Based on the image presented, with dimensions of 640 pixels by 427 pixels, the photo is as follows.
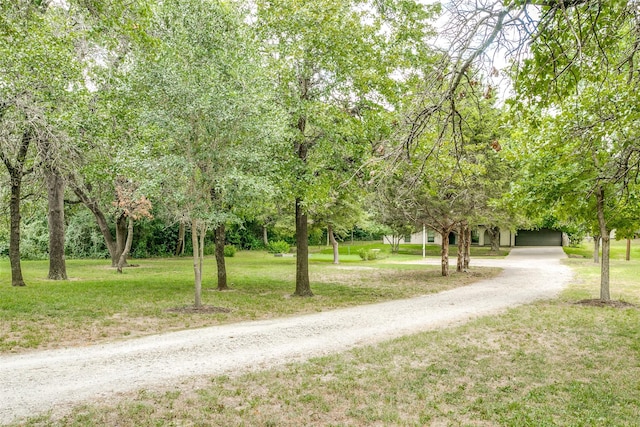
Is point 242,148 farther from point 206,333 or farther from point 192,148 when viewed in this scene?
point 206,333

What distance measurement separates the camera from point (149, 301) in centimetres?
1275

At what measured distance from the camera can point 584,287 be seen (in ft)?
53.3

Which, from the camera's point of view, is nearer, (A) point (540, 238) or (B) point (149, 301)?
(B) point (149, 301)

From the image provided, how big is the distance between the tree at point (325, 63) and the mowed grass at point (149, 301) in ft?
11.2

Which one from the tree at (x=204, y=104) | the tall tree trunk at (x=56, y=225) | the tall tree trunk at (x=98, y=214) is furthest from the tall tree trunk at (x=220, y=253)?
the tall tree trunk at (x=98, y=214)

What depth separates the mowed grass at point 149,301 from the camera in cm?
908

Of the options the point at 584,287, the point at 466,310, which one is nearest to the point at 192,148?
the point at 466,310

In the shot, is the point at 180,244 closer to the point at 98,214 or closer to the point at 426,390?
the point at 98,214

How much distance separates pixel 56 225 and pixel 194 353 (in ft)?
40.3

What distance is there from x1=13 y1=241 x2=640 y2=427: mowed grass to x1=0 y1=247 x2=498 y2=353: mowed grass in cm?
407

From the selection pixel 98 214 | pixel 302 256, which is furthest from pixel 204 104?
pixel 98 214

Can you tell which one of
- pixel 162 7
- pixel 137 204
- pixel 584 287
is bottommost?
pixel 584 287

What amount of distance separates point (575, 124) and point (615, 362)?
444cm

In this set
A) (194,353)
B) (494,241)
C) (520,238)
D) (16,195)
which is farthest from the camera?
(520,238)
